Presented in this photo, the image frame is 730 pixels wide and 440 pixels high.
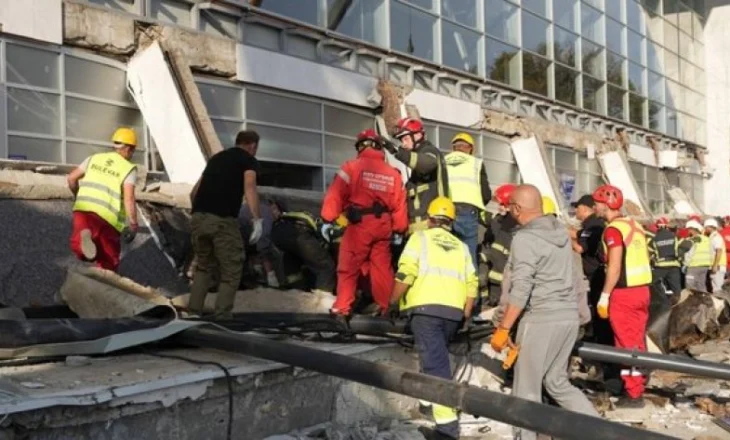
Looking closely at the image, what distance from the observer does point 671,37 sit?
3016 centimetres

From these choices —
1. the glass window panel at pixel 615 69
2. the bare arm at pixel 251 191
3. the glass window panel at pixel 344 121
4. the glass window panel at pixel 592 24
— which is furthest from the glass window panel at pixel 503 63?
the bare arm at pixel 251 191

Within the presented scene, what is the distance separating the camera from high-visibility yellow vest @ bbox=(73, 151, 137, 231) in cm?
714

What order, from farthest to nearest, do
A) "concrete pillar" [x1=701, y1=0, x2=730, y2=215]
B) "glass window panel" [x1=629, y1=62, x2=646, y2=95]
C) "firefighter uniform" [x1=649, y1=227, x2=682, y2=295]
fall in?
"concrete pillar" [x1=701, y1=0, x2=730, y2=215] → "glass window panel" [x1=629, y1=62, x2=646, y2=95] → "firefighter uniform" [x1=649, y1=227, x2=682, y2=295]

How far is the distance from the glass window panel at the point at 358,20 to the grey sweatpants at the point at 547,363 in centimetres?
958

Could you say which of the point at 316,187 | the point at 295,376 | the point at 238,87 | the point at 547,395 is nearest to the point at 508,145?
the point at 316,187

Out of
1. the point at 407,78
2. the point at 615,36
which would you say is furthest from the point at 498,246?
the point at 615,36

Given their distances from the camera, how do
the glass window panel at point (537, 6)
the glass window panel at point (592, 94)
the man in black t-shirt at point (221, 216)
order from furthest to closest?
the glass window panel at point (592, 94), the glass window panel at point (537, 6), the man in black t-shirt at point (221, 216)

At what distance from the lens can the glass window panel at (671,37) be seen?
1168 inches

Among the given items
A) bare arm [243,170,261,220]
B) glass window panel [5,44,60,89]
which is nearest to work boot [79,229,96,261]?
bare arm [243,170,261,220]

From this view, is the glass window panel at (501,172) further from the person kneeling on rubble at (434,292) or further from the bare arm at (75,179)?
the person kneeling on rubble at (434,292)

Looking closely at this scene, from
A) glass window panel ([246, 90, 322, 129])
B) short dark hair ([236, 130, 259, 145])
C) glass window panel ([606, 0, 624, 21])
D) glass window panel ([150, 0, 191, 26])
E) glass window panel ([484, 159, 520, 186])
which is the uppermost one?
glass window panel ([606, 0, 624, 21])

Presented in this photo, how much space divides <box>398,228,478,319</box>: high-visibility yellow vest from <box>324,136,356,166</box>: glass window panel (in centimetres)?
819

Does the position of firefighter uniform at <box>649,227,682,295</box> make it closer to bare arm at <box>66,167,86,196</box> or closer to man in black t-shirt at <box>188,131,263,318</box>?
man in black t-shirt at <box>188,131,263,318</box>

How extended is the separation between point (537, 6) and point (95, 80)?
13.9 meters
